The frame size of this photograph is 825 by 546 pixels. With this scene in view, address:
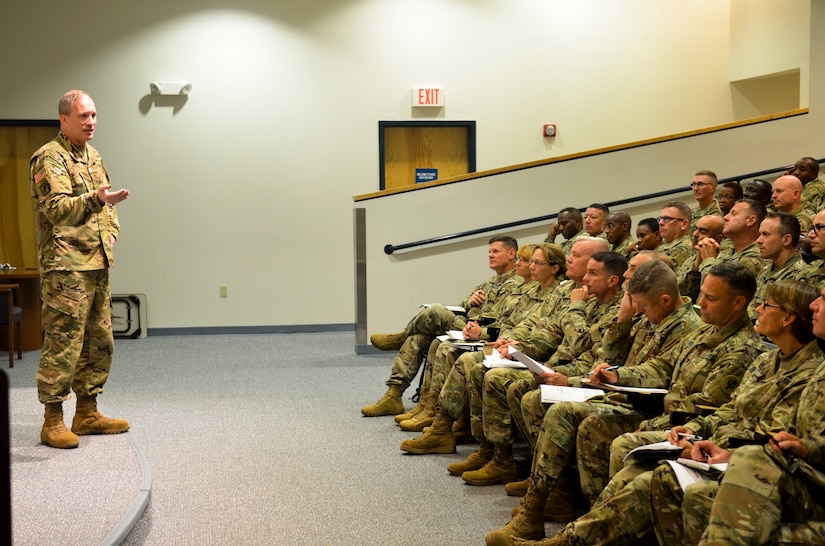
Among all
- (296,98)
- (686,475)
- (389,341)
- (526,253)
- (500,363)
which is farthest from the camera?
(296,98)

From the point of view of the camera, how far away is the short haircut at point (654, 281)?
3407 millimetres

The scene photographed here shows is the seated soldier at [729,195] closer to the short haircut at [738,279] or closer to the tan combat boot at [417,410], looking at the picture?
the tan combat boot at [417,410]

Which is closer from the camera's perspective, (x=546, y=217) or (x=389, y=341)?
(x=389, y=341)

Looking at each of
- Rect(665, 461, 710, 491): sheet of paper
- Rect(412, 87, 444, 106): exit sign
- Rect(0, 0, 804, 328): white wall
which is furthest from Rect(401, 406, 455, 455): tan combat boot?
Rect(412, 87, 444, 106): exit sign

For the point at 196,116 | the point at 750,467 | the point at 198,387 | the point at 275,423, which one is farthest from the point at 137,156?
the point at 750,467

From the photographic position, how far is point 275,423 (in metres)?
5.12

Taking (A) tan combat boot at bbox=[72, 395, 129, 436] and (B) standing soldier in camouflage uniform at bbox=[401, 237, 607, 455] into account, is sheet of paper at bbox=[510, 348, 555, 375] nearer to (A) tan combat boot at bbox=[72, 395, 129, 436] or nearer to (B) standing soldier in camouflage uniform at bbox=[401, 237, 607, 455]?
(B) standing soldier in camouflage uniform at bbox=[401, 237, 607, 455]

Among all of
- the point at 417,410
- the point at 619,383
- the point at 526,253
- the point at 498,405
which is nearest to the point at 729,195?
the point at 526,253

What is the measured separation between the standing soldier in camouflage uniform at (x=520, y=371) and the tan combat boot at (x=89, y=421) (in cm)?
167

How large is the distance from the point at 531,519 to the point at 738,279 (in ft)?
3.55

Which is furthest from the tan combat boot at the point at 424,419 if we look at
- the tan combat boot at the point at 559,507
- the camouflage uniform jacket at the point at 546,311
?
the tan combat boot at the point at 559,507

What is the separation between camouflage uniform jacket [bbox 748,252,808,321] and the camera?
414cm

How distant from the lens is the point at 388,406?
5.29 meters

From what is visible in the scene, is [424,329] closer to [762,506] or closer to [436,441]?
[436,441]
